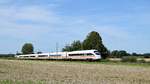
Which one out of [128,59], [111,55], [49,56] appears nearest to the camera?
[128,59]

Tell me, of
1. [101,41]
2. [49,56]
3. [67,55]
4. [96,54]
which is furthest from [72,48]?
[96,54]

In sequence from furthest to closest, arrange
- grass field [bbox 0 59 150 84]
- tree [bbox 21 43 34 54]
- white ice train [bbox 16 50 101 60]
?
tree [bbox 21 43 34 54], white ice train [bbox 16 50 101 60], grass field [bbox 0 59 150 84]

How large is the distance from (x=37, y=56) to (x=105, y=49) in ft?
73.2

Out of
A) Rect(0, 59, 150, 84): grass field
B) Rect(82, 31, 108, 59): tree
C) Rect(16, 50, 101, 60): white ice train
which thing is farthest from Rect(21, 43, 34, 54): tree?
Rect(0, 59, 150, 84): grass field

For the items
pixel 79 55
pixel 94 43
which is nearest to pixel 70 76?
pixel 79 55

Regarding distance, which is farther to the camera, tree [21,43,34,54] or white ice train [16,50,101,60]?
tree [21,43,34,54]

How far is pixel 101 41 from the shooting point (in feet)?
424

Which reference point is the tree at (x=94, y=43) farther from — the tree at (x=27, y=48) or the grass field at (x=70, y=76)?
the grass field at (x=70, y=76)

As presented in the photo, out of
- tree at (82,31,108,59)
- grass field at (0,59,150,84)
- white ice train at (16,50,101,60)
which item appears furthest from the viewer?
tree at (82,31,108,59)

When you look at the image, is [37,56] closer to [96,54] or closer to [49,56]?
[49,56]

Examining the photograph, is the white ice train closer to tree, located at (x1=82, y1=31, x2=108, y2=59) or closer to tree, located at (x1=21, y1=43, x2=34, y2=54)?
tree, located at (x1=82, y1=31, x2=108, y2=59)

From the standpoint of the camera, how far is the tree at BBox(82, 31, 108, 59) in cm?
12594

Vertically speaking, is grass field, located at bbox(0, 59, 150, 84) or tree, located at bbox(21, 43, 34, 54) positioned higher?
tree, located at bbox(21, 43, 34, 54)

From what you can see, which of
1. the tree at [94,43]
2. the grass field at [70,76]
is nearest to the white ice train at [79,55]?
the tree at [94,43]
